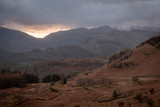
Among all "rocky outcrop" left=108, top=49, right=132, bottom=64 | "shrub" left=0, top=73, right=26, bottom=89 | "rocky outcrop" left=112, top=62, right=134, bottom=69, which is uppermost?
Answer: "rocky outcrop" left=108, top=49, right=132, bottom=64

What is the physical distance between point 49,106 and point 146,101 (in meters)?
10.4

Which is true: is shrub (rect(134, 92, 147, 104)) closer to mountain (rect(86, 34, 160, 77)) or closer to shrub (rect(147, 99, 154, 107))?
shrub (rect(147, 99, 154, 107))

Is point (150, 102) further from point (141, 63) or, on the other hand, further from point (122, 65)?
point (122, 65)

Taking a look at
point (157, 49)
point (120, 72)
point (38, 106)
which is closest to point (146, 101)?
point (38, 106)

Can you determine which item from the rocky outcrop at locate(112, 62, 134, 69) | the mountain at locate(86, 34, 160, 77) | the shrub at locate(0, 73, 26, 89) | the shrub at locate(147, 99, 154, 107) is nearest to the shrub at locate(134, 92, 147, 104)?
the shrub at locate(147, 99, 154, 107)

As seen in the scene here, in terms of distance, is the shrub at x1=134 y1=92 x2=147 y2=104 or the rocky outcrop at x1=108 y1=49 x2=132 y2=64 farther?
the rocky outcrop at x1=108 y1=49 x2=132 y2=64

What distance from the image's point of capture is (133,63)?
4662 cm

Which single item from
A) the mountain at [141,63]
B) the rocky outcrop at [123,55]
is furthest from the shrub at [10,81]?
the rocky outcrop at [123,55]

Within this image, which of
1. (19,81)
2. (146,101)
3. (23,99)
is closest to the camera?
(146,101)

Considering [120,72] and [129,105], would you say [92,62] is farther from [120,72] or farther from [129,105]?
[129,105]

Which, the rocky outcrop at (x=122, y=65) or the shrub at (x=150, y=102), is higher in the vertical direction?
the rocky outcrop at (x=122, y=65)

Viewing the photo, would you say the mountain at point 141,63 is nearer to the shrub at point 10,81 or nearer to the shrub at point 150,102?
the shrub at point 10,81

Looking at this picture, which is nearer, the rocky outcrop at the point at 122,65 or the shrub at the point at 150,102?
the shrub at the point at 150,102

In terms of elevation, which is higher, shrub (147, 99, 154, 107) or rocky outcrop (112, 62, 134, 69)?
rocky outcrop (112, 62, 134, 69)
